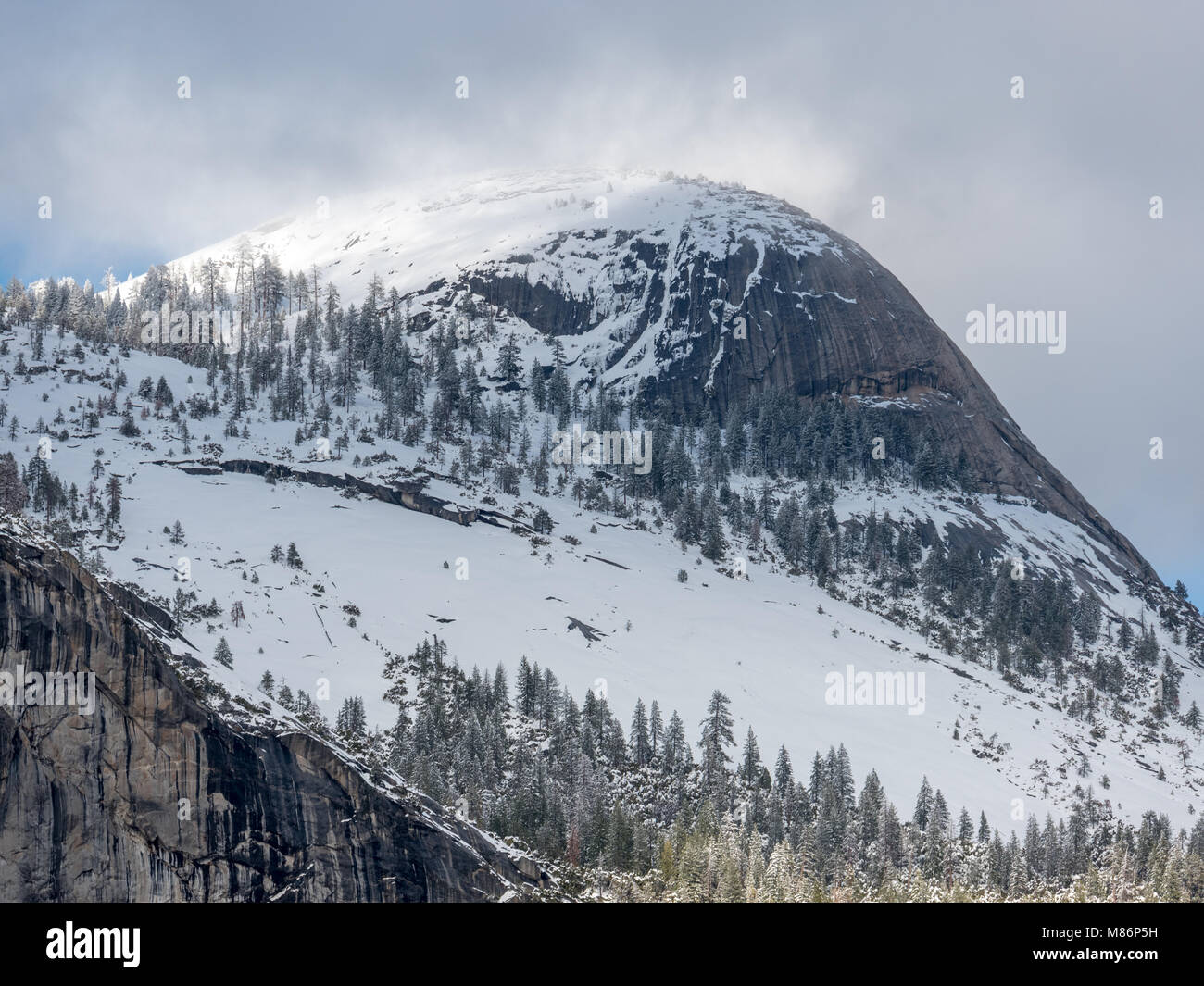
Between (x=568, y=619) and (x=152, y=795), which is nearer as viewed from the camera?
(x=152, y=795)

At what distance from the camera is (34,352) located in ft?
533

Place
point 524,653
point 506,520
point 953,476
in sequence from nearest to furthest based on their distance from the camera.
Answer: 1. point 524,653
2. point 506,520
3. point 953,476

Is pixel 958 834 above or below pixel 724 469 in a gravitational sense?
below

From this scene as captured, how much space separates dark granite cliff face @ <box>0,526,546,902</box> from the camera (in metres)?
39.3

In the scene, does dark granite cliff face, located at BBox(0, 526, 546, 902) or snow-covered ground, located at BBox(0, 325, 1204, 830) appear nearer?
dark granite cliff face, located at BBox(0, 526, 546, 902)

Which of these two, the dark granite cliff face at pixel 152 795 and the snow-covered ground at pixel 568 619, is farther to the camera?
the snow-covered ground at pixel 568 619

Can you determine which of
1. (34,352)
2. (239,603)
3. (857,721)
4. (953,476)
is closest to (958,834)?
(857,721)

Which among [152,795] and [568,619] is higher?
[568,619]

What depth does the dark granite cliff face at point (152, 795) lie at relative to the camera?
39.3 meters

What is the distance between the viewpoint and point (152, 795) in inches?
1651

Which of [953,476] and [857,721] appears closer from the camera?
[857,721]
